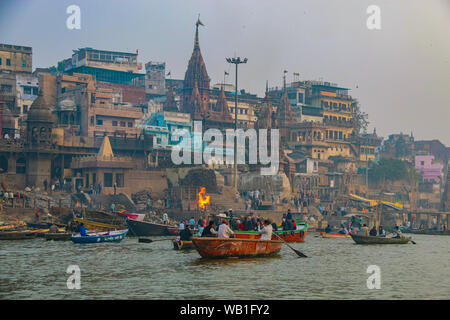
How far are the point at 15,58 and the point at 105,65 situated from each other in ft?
35.6

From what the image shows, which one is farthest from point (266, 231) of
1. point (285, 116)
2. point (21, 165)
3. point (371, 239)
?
point (285, 116)

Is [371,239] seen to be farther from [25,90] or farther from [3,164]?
[25,90]

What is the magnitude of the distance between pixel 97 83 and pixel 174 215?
1214 inches

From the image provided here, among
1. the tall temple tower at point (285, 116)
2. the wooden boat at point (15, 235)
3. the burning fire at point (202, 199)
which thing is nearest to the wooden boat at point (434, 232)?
the burning fire at point (202, 199)

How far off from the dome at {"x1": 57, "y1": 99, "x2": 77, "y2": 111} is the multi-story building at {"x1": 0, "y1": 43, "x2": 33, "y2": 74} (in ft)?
45.0

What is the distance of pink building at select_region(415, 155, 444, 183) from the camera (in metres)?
112

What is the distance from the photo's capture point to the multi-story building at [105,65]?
275 feet

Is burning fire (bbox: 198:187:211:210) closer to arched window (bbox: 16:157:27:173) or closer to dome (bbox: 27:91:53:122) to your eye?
dome (bbox: 27:91:53:122)

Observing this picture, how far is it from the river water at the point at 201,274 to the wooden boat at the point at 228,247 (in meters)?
0.40

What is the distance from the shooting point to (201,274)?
25.0 meters

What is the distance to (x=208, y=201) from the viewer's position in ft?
192

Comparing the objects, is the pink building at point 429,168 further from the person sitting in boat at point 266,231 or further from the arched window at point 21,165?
the person sitting in boat at point 266,231

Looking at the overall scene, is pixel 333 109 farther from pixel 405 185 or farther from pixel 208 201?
pixel 208 201
